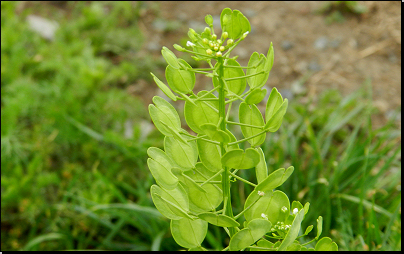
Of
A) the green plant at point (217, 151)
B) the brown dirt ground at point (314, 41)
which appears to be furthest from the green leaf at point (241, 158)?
the brown dirt ground at point (314, 41)

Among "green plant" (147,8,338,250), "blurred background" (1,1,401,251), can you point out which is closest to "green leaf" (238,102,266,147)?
"green plant" (147,8,338,250)

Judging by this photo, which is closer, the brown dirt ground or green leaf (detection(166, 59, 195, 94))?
green leaf (detection(166, 59, 195, 94))

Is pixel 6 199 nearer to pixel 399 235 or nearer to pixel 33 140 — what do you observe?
pixel 33 140

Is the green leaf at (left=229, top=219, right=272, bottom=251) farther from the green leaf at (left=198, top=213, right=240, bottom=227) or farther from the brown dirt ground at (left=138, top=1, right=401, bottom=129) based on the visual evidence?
the brown dirt ground at (left=138, top=1, right=401, bottom=129)

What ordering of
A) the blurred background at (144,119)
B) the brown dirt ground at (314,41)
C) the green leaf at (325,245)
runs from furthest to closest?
1. the brown dirt ground at (314,41)
2. the blurred background at (144,119)
3. the green leaf at (325,245)

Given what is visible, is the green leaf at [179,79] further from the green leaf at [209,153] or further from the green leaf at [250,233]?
the green leaf at [250,233]

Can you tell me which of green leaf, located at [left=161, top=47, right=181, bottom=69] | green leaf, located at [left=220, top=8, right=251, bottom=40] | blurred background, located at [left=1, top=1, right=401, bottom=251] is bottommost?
blurred background, located at [left=1, top=1, right=401, bottom=251]
